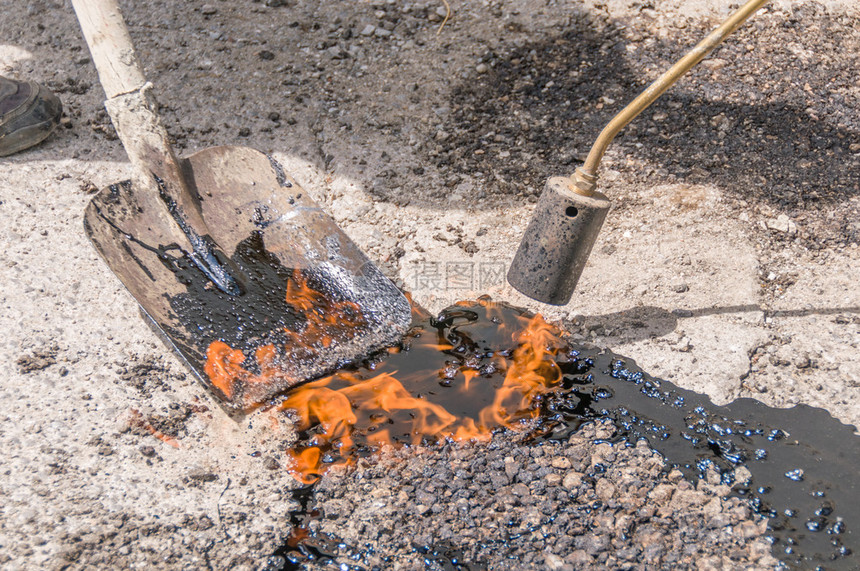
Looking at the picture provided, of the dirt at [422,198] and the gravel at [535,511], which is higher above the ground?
the dirt at [422,198]

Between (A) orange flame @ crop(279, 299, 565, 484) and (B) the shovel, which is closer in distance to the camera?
(A) orange flame @ crop(279, 299, 565, 484)

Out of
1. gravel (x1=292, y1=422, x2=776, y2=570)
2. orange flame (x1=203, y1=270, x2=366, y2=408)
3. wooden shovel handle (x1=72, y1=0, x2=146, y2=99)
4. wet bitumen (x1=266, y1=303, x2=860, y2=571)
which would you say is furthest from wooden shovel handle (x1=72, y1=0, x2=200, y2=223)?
gravel (x1=292, y1=422, x2=776, y2=570)

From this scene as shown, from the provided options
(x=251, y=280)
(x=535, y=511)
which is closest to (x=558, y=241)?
(x=535, y=511)

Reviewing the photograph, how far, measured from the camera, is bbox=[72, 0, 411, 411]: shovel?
9.43ft

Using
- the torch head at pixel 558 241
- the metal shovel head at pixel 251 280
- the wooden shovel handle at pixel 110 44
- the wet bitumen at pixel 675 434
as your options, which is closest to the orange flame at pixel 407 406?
the wet bitumen at pixel 675 434

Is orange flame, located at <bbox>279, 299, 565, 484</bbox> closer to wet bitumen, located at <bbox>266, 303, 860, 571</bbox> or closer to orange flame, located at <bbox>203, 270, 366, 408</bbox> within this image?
wet bitumen, located at <bbox>266, 303, 860, 571</bbox>

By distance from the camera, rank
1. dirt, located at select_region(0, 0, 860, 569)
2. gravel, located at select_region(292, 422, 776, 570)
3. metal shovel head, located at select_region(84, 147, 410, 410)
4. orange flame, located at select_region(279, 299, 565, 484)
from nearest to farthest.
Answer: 1. gravel, located at select_region(292, 422, 776, 570)
2. dirt, located at select_region(0, 0, 860, 569)
3. orange flame, located at select_region(279, 299, 565, 484)
4. metal shovel head, located at select_region(84, 147, 410, 410)

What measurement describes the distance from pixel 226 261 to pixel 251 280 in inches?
6.0

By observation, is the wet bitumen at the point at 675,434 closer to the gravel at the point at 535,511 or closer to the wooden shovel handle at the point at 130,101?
the gravel at the point at 535,511

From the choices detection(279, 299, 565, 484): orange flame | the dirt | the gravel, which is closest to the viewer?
the gravel

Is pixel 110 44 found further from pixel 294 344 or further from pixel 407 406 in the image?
pixel 407 406

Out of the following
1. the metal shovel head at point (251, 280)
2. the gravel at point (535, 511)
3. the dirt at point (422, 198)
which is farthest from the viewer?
the metal shovel head at point (251, 280)

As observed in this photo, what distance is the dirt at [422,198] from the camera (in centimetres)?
260

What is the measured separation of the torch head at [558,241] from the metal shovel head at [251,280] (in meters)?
0.66
